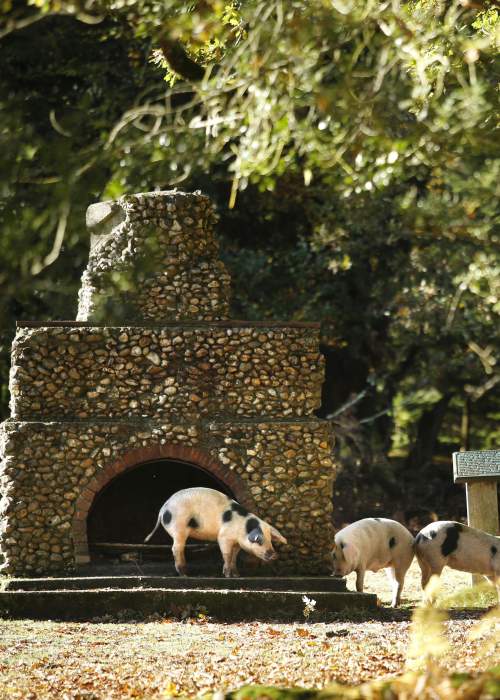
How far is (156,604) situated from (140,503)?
3.57 meters

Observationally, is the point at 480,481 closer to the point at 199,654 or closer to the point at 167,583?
the point at 167,583

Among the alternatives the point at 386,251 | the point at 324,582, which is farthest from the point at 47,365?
the point at 386,251

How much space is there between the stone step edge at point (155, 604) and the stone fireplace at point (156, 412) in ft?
4.68

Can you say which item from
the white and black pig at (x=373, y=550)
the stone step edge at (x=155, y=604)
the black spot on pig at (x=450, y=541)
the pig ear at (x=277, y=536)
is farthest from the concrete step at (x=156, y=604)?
the black spot on pig at (x=450, y=541)

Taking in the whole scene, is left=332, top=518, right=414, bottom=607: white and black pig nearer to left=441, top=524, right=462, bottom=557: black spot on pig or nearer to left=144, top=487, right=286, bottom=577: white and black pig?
left=441, top=524, right=462, bottom=557: black spot on pig

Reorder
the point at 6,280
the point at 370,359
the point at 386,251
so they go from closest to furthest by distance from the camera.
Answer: the point at 6,280
the point at 386,251
the point at 370,359

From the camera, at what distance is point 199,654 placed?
11047 mm

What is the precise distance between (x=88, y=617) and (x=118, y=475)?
2.34 meters

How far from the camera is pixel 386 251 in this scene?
26578 mm

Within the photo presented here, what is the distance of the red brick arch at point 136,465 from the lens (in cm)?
1562

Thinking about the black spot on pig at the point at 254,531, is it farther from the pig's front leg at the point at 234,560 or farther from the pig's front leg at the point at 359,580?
the pig's front leg at the point at 359,580

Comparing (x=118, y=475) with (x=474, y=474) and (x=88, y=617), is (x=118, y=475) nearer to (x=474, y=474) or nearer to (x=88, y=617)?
(x=88, y=617)

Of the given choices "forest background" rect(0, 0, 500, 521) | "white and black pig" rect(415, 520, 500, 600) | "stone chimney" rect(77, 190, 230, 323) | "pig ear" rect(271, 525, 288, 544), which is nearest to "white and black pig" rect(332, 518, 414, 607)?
"white and black pig" rect(415, 520, 500, 600)

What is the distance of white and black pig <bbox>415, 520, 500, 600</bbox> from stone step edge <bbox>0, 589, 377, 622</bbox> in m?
1.62
